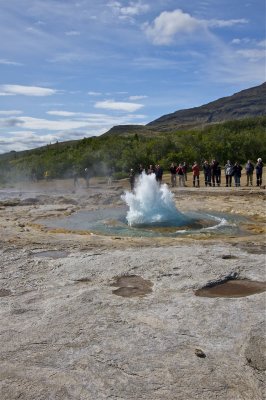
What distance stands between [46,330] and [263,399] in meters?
2.92

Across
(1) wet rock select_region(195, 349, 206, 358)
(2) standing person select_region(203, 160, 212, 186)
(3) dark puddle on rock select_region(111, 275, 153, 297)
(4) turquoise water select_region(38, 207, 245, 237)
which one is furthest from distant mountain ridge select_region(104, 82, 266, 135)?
(1) wet rock select_region(195, 349, 206, 358)

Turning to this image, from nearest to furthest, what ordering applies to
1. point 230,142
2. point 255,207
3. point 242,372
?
point 242,372 < point 255,207 < point 230,142

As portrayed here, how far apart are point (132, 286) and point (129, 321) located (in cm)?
152

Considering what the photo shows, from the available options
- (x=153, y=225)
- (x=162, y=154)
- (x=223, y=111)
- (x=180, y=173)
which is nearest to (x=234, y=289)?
(x=153, y=225)

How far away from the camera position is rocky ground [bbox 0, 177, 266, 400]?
4922 millimetres

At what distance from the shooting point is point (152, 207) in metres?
15.9

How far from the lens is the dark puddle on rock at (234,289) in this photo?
7.56 meters

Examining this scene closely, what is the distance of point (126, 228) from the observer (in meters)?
14.1

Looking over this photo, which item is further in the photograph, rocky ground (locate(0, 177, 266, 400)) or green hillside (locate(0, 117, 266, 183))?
green hillside (locate(0, 117, 266, 183))

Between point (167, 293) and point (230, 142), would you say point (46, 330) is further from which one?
point (230, 142)

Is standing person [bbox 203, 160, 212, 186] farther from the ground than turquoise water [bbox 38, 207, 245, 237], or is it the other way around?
standing person [bbox 203, 160, 212, 186]

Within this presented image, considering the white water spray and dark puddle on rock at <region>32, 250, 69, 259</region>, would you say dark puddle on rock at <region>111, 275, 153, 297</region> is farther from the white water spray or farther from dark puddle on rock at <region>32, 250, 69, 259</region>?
the white water spray

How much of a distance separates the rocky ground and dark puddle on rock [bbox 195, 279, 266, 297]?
16 centimetres

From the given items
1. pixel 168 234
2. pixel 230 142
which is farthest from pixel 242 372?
pixel 230 142
